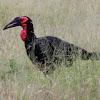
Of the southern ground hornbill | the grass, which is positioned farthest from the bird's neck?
the grass

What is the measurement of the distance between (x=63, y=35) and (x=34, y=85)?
8.98ft

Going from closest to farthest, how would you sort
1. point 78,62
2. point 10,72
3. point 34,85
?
1. point 34,85
2. point 78,62
3. point 10,72

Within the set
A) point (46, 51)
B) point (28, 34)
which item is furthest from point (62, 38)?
point (46, 51)

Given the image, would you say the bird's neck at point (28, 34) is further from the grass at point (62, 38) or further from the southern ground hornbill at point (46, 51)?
the grass at point (62, 38)

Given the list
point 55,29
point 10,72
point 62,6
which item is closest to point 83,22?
point 55,29

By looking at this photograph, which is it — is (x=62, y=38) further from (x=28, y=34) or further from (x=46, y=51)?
(x=46, y=51)

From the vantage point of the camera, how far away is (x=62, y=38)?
6.38 m

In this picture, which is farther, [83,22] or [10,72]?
[83,22]

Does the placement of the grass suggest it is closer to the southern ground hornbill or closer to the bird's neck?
the southern ground hornbill

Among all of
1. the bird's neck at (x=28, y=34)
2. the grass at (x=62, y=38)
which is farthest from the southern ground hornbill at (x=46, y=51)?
Result: the grass at (x=62, y=38)

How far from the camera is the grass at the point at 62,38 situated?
366 centimetres

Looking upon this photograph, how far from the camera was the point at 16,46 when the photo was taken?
598 cm

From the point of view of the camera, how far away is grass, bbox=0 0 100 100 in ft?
12.0

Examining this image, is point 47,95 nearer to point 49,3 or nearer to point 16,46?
point 16,46
